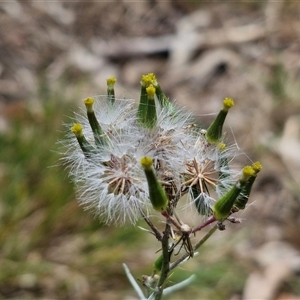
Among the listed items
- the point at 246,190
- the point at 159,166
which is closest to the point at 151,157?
the point at 159,166

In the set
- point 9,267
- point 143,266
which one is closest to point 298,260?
point 143,266

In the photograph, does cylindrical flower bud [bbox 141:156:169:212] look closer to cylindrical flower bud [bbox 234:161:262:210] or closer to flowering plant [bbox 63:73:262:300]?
flowering plant [bbox 63:73:262:300]

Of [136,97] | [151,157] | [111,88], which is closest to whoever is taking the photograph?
[151,157]

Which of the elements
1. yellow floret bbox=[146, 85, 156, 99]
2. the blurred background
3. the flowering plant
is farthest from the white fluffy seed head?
the blurred background

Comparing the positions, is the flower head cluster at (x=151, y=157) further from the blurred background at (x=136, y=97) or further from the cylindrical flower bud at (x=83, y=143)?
the blurred background at (x=136, y=97)

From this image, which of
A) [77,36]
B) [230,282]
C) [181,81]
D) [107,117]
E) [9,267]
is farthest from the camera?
[77,36]

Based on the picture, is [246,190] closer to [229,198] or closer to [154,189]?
A: [229,198]

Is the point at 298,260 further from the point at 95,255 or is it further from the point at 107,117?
the point at 107,117
